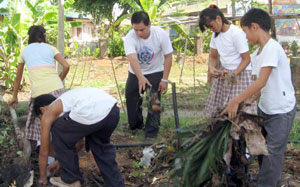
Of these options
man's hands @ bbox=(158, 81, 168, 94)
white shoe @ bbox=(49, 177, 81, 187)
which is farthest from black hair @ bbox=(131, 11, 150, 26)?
white shoe @ bbox=(49, 177, 81, 187)

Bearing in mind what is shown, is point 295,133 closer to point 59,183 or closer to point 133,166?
point 133,166

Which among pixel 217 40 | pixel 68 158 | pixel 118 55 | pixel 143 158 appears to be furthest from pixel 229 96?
pixel 118 55

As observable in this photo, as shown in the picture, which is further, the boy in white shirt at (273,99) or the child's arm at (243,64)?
the child's arm at (243,64)

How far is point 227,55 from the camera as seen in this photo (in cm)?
431

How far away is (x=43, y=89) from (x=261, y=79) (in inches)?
99.2

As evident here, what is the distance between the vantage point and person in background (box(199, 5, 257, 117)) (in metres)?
4.08

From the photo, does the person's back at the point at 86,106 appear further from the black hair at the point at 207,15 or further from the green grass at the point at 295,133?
the green grass at the point at 295,133

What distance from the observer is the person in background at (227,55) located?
4.08 m

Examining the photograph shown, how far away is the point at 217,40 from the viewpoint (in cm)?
432

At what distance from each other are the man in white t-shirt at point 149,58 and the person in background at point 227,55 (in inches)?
32.7

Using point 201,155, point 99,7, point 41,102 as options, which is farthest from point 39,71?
point 99,7

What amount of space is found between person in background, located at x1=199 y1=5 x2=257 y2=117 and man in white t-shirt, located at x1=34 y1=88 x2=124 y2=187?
113cm

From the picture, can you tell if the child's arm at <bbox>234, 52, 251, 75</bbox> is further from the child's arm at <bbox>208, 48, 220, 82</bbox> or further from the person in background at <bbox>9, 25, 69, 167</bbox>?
the person in background at <bbox>9, 25, 69, 167</bbox>

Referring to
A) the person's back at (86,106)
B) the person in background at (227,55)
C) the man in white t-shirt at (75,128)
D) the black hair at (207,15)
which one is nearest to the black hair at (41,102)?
the man in white t-shirt at (75,128)
